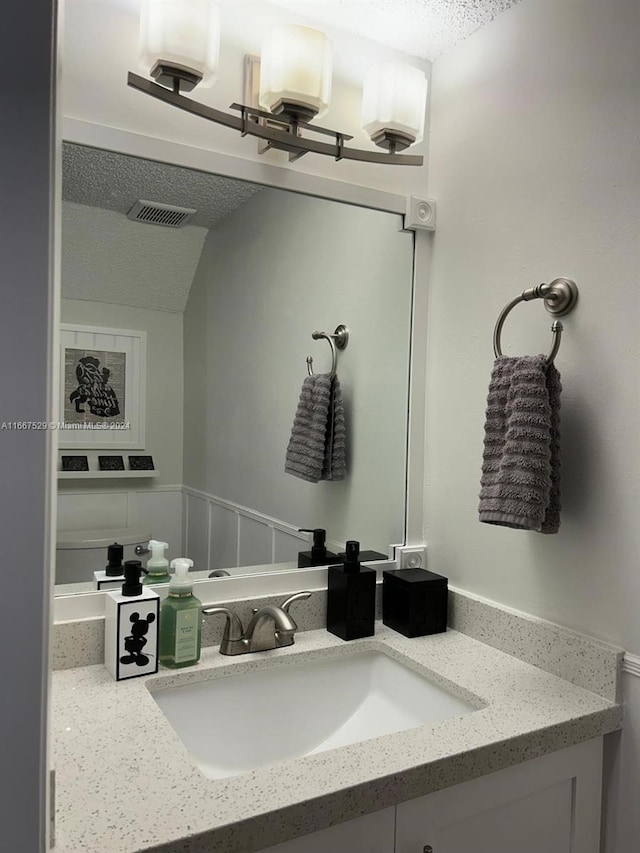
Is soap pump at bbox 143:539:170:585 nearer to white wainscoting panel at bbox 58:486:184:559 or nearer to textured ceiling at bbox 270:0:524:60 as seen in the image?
white wainscoting panel at bbox 58:486:184:559

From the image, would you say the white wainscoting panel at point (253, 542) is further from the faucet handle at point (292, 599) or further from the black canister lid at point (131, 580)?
the black canister lid at point (131, 580)

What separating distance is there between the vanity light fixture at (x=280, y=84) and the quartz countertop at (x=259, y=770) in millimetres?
1053

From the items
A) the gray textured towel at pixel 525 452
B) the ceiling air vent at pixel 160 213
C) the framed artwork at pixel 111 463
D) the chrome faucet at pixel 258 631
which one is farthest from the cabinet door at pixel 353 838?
the ceiling air vent at pixel 160 213

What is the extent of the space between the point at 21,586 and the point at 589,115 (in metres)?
1.23

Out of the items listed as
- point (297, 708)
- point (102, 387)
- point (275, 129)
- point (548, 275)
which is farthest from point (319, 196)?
point (297, 708)

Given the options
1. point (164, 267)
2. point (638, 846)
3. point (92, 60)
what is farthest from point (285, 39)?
point (638, 846)

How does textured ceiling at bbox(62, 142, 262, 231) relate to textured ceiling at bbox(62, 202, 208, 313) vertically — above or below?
above

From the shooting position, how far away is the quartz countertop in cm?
78

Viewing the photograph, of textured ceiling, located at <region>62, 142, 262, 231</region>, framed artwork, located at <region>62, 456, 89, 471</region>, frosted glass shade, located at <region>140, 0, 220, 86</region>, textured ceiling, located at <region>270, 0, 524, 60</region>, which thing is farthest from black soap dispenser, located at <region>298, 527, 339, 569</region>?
textured ceiling, located at <region>270, 0, 524, 60</region>

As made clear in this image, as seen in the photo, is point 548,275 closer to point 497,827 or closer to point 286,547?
point 286,547

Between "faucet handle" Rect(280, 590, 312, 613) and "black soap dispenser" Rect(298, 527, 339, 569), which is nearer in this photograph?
"faucet handle" Rect(280, 590, 312, 613)

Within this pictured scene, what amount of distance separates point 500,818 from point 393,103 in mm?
1380

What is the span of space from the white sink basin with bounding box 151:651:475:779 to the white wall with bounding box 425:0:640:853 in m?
0.29

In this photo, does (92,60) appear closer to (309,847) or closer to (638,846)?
(309,847)
